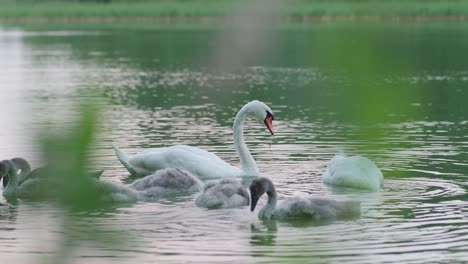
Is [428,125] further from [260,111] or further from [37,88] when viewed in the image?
[37,88]

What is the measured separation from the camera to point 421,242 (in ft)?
23.9

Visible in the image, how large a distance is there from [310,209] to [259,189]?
56 cm

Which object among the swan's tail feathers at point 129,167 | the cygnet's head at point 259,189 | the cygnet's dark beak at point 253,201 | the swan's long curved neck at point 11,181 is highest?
the cygnet's head at point 259,189

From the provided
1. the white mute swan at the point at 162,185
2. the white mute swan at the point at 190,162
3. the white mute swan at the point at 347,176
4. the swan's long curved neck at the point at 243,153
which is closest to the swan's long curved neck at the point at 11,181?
the white mute swan at the point at 162,185

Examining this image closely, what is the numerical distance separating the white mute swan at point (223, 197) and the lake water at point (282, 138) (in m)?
0.11

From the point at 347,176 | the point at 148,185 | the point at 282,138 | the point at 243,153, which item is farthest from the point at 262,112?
the point at 282,138

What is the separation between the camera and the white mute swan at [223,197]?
8844 mm

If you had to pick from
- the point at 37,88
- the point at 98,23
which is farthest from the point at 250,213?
the point at 98,23

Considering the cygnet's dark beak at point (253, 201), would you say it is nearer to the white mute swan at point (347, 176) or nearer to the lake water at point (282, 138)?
the lake water at point (282, 138)

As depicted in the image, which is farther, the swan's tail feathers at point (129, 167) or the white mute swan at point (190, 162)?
the swan's tail feathers at point (129, 167)

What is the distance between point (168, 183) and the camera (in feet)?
31.9

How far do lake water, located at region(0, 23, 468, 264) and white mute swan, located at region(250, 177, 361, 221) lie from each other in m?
0.14

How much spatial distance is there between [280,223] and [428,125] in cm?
750

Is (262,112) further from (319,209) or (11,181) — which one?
(319,209)
